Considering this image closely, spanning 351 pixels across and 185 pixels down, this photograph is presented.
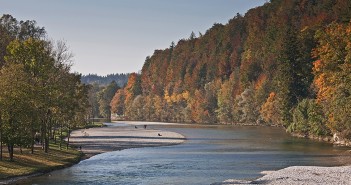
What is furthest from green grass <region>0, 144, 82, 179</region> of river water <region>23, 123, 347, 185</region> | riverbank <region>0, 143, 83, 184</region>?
river water <region>23, 123, 347, 185</region>

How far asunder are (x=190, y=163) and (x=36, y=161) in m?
18.5

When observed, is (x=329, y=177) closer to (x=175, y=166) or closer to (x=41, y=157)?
(x=175, y=166)

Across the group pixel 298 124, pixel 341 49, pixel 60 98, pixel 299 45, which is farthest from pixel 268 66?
pixel 60 98

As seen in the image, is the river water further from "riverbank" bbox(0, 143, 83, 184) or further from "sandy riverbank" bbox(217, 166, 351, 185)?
"sandy riverbank" bbox(217, 166, 351, 185)

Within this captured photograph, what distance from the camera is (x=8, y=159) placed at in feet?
177

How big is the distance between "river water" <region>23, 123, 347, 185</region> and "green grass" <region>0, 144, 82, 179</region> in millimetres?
1656

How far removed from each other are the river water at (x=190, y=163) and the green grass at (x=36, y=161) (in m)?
1.66

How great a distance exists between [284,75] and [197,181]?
83107 mm

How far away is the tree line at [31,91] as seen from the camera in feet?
174

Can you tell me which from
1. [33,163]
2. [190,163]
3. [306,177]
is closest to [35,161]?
[33,163]

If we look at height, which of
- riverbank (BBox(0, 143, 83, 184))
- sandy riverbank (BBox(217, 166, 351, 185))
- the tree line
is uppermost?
the tree line

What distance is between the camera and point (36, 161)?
56.6 meters

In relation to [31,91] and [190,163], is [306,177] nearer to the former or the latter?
[190,163]

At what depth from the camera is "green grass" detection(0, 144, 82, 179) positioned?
163ft
